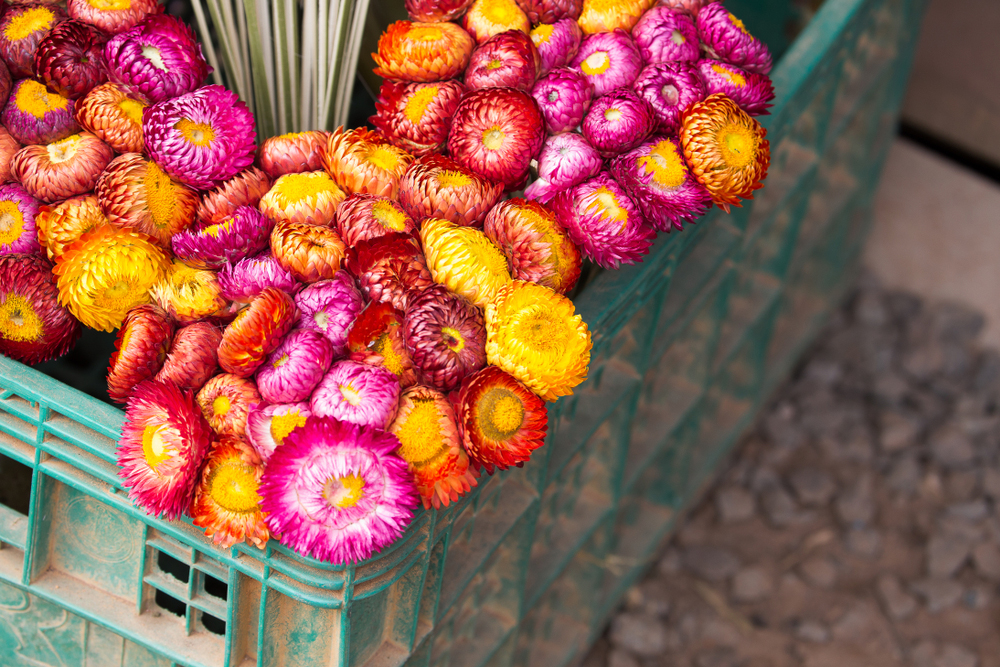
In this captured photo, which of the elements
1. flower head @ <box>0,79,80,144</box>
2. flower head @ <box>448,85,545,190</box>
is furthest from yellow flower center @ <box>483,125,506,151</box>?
flower head @ <box>0,79,80,144</box>

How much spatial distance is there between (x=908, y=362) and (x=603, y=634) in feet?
3.20

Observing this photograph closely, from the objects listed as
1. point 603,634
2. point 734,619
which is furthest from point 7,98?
point 734,619

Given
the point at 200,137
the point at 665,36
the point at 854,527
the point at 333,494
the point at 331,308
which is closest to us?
the point at 333,494

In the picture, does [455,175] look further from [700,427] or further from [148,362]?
[700,427]

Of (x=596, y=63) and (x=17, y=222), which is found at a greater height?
(x=596, y=63)

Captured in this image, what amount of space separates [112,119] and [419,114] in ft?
1.01

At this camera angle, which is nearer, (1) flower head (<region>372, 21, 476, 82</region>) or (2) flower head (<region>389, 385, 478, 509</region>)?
(2) flower head (<region>389, 385, 478, 509</region>)

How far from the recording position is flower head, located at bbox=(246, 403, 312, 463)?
2.63ft

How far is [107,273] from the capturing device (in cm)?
89

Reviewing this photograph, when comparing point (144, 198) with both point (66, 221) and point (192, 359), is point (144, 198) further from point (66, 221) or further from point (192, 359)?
point (192, 359)

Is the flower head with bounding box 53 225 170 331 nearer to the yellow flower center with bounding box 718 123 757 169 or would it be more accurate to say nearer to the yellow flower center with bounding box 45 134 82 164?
the yellow flower center with bounding box 45 134 82 164

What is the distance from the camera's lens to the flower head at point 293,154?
1.02 metres

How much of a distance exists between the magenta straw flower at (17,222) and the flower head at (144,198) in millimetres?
75

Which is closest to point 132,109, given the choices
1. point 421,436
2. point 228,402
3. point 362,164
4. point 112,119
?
point 112,119
